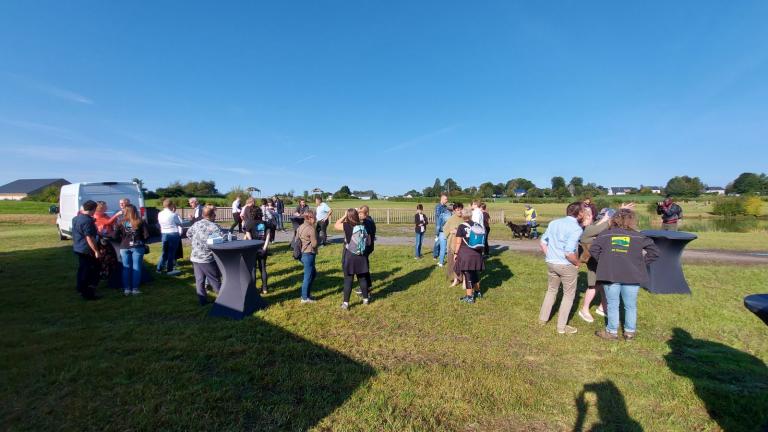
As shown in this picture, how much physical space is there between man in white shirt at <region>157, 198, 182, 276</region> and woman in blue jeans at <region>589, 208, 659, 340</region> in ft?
27.8

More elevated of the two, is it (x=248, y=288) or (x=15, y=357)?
(x=248, y=288)

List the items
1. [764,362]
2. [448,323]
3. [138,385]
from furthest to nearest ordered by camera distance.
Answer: [448,323]
[764,362]
[138,385]

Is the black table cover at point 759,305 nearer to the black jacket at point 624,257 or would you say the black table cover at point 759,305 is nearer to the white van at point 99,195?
the black jacket at point 624,257

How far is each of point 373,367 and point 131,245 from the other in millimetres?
5470

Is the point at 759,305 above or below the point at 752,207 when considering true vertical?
below

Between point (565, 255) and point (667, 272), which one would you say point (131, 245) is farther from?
point (667, 272)

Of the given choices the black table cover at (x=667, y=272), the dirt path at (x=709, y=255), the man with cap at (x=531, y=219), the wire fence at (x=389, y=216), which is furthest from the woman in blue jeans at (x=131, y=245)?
the wire fence at (x=389, y=216)

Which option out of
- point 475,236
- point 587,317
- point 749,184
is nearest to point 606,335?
point 587,317

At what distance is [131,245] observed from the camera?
6.46 metres

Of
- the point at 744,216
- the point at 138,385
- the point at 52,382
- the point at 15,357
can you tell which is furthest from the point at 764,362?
Answer: the point at 744,216

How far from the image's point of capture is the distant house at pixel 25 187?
82500mm

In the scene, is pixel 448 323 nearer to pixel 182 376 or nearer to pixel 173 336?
pixel 182 376

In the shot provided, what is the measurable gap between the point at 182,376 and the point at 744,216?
51.3 m

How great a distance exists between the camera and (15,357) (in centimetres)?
388
